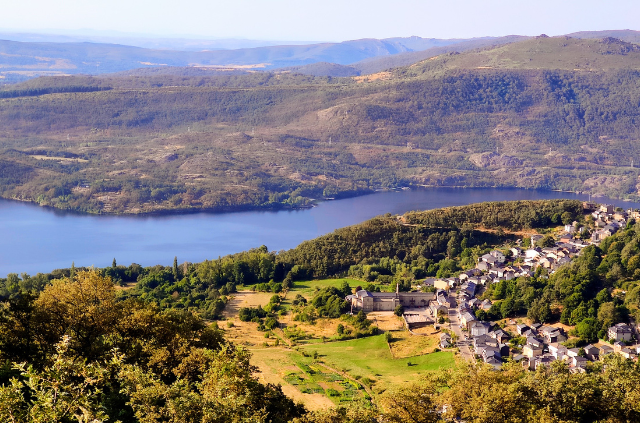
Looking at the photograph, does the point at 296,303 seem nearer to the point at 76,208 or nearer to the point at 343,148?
the point at 76,208

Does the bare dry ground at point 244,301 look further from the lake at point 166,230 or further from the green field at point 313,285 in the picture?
the lake at point 166,230


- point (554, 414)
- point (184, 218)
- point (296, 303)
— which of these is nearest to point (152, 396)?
point (554, 414)

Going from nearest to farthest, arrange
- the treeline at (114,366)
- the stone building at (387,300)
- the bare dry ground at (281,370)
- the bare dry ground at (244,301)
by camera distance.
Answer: the treeline at (114,366) → the bare dry ground at (281,370) → the stone building at (387,300) → the bare dry ground at (244,301)

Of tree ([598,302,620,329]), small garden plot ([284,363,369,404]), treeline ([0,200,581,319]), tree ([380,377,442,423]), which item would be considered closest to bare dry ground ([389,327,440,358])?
small garden plot ([284,363,369,404])

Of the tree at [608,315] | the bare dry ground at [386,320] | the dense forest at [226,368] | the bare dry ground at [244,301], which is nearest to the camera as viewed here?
the dense forest at [226,368]

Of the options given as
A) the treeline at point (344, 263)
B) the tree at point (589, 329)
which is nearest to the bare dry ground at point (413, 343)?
the tree at point (589, 329)

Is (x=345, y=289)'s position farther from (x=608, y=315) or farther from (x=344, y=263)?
(x=608, y=315)

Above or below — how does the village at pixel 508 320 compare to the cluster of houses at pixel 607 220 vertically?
below
